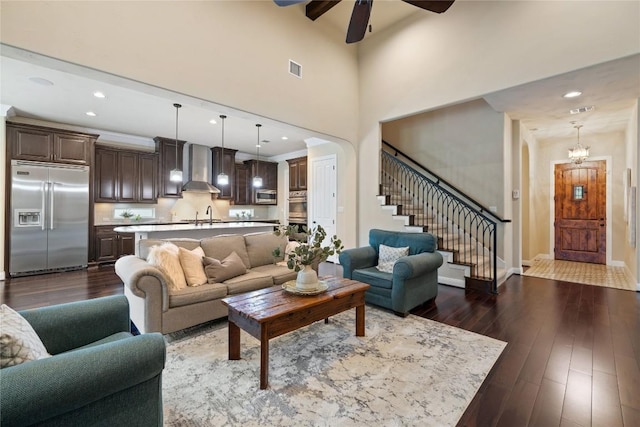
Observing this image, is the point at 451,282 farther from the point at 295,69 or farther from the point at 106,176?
the point at 106,176

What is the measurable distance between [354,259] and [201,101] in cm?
286

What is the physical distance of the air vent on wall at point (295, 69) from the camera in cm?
462

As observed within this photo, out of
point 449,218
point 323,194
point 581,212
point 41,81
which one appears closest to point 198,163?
point 323,194

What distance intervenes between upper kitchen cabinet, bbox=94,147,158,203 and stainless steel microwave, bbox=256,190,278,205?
2959 mm

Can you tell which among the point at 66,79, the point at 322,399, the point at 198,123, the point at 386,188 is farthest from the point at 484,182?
the point at 66,79

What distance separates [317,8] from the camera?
15.4 ft

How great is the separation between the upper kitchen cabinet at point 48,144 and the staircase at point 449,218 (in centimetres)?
618

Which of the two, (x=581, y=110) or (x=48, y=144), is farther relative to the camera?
(x=48, y=144)

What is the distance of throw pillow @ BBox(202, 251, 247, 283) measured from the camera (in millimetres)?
3188

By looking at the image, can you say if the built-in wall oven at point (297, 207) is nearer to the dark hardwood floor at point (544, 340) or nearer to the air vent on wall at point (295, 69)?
the air vent on wall at point (295, 69)

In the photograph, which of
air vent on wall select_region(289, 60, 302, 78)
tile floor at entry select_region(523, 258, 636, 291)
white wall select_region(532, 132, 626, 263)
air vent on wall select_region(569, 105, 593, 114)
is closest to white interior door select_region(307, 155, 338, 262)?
air vent on wall select_region(289, 60, 302, 78)

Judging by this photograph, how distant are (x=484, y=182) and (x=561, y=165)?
353 centimetres

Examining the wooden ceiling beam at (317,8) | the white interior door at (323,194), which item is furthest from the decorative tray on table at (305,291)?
the wooden ceiling beam at (317,8)

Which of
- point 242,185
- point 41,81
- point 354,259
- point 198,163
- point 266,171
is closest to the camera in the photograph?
point 354,259
